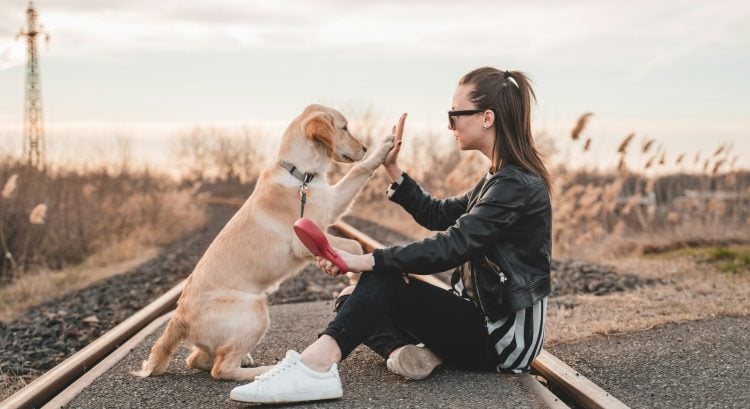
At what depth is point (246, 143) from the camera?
38312mm

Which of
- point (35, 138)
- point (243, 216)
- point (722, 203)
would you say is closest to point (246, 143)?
point (35, 138)

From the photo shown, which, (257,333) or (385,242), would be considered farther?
(385,242)

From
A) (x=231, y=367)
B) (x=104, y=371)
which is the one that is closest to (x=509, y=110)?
(x=231, y=367)

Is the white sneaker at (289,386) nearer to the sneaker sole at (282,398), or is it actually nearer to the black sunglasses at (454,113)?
the sneaker sole at (282,398)

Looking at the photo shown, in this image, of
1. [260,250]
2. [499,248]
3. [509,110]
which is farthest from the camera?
[260,250]

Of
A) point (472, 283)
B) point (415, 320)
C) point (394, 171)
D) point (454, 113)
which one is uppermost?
point (454, 113)

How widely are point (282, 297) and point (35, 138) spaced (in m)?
9.41

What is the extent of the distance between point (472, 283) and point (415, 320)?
365mm

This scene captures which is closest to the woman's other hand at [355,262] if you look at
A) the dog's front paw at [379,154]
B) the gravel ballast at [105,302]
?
the dog's front paw at [379,154]

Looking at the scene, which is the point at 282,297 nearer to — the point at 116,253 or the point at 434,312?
the point at 434,312

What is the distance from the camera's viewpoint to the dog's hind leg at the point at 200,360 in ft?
13.6

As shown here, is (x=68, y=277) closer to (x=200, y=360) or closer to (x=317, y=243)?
(x=200, y=360)

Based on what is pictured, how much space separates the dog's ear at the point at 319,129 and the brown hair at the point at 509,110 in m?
1.03

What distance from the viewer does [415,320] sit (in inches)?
148
